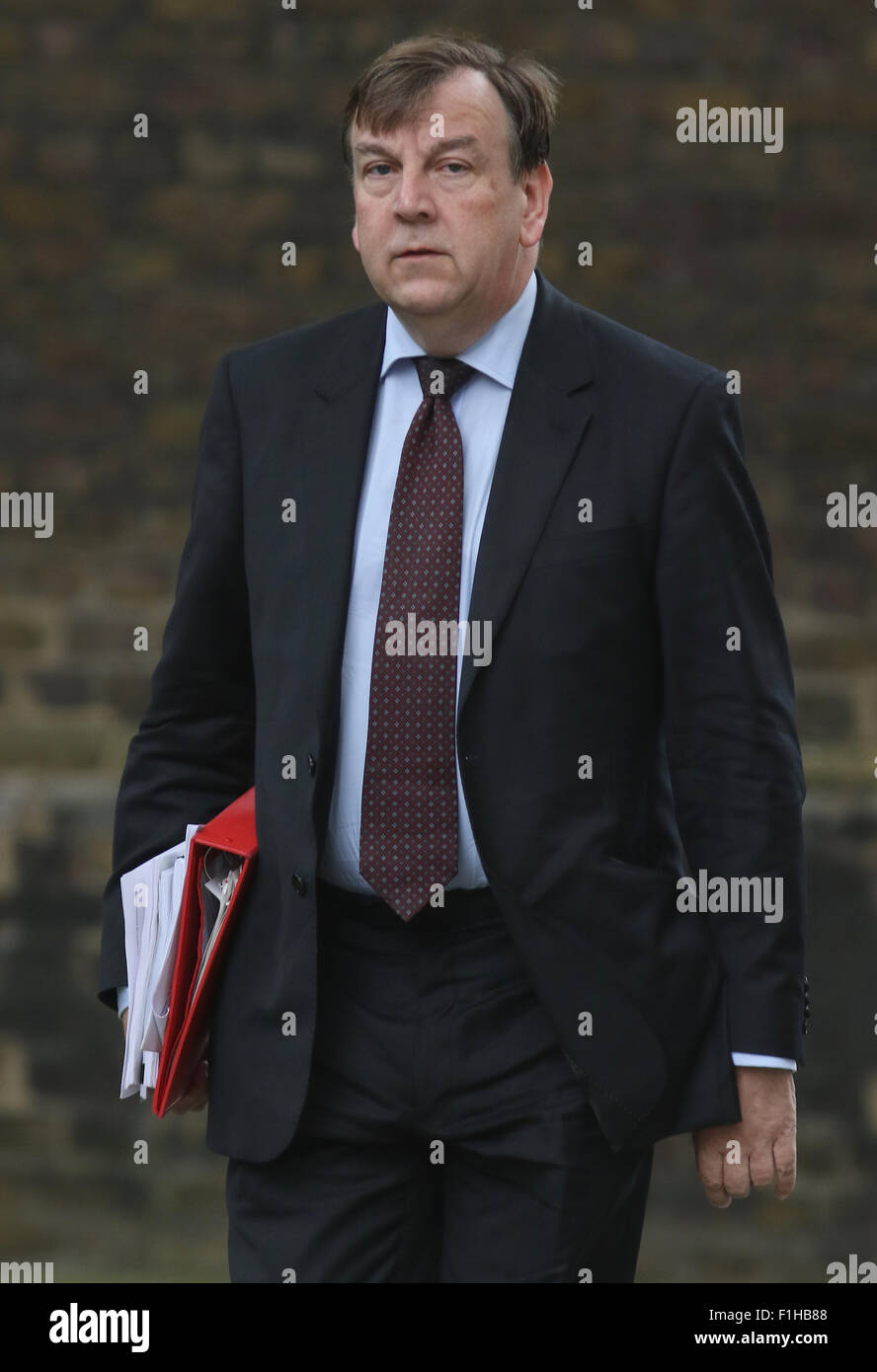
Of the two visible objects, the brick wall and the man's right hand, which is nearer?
the man's right hand

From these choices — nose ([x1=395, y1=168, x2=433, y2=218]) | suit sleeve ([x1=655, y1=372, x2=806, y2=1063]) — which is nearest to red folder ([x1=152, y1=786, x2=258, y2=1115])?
suit sleeve ([x1=655, y1=372, x2=806, y2=1063])

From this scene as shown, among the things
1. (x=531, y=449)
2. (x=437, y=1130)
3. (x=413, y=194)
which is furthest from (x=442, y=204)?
(x=437, y=1130)

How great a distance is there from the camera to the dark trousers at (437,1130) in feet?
Answer: 8.55

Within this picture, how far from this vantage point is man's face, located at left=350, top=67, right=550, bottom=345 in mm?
2570

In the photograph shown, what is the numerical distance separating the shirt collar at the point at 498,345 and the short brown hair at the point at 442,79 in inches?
7.1

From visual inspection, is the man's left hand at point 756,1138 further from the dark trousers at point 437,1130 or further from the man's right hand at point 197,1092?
the man's right hand at point 197,1092

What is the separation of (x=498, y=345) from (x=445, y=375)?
0.27ft

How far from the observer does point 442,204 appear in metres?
2.57

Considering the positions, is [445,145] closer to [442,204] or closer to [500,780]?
[442,204]

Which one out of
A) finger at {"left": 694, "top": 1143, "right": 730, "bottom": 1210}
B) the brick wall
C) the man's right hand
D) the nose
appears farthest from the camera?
the brick wall

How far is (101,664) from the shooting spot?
5.44 m

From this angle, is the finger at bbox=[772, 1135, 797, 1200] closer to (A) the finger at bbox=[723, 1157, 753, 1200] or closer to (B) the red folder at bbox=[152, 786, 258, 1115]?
(A) the finger at bbox=[723, 1157, 753, 1200]

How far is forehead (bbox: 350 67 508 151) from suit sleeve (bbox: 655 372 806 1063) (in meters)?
0.45

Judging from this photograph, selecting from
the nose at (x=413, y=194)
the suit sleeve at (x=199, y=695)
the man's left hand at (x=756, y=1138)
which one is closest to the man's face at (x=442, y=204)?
the nose at (x=413, y=194)
